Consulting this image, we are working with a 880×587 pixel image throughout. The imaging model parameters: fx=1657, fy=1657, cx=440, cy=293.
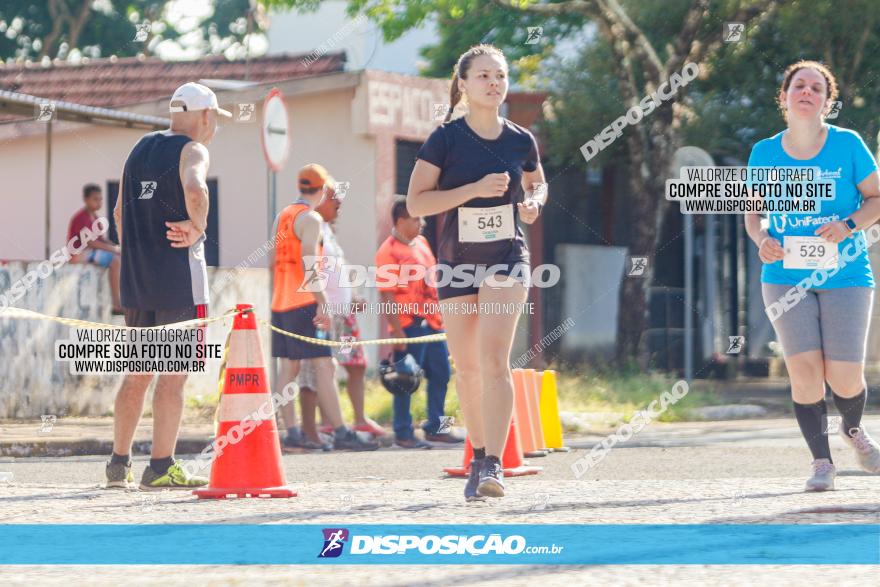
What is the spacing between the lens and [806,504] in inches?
270

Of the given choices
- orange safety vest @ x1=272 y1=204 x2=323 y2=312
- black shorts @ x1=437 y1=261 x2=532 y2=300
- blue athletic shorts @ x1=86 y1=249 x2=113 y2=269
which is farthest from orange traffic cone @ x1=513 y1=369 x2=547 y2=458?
blue athletic shorts @ x1=86 y1=249 x2=113 y2=269

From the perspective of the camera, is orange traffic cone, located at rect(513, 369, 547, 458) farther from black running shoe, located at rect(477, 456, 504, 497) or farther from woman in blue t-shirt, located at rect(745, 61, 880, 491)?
black running shoe, located at rect(477, 456, 504, 497)

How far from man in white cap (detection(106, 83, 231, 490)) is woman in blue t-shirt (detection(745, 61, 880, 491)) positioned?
2.69 metres

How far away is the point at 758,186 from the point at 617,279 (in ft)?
50.5

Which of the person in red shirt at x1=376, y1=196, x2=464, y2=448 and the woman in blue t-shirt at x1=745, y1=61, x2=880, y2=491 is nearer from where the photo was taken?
the woman in blue t-shirt at x1=745, y1=61, x2=880, y2=491

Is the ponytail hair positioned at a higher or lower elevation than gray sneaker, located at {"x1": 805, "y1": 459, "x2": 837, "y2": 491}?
higher

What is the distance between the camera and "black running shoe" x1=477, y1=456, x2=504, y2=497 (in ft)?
23.2

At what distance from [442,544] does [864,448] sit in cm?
291

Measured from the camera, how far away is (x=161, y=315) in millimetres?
8094

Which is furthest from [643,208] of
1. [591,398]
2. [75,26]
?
[75,26]

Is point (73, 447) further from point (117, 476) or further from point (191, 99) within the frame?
point (191, 99)

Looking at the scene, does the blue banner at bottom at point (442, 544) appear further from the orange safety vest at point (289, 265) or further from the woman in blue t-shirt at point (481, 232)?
the orange safety vest at point (289, 265)

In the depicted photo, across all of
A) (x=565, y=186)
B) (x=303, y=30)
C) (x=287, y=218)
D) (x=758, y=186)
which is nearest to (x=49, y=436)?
(x=287, y=218)

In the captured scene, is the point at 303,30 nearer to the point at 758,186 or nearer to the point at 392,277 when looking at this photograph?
the point at 392,277
